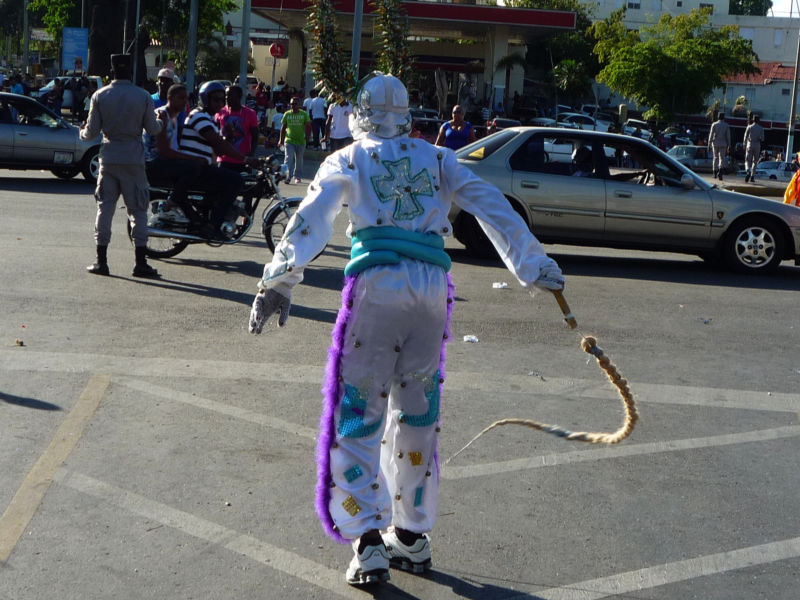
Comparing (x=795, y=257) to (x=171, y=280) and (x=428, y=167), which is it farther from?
(x=428, y=167)

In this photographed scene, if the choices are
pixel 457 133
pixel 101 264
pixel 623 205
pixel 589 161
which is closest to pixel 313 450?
pixel 101 264

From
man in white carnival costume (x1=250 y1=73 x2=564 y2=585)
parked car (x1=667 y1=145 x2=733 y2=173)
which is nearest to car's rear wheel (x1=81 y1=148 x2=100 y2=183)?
man in white carnival costume (x1=250 y1=73 x2=564 y2=585)

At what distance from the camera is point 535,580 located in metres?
4.12

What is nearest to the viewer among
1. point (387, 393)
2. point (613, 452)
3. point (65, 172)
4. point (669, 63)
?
point (387, 393)

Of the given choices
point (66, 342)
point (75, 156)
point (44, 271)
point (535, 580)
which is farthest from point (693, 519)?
point (75, 156)

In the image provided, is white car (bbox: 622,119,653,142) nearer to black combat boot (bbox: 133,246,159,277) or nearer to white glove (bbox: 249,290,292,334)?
black combat boot (bbox: 133,246,159,277)

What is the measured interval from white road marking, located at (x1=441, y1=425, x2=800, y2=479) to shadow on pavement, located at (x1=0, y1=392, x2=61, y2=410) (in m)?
2.28

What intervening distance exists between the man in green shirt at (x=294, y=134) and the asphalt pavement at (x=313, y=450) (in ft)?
32.9

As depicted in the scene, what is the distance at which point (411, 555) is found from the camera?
412 centimetres

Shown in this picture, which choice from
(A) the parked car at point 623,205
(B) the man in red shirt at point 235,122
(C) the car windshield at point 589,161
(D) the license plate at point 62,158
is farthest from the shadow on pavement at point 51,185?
(C) the car windshield at point 589,161

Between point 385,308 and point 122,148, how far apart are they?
641cm

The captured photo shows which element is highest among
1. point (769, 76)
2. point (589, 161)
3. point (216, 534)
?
point (769, 76)

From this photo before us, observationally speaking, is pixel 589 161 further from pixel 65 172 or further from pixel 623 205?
pixel 65 172

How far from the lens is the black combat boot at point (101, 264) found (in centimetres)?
1005
